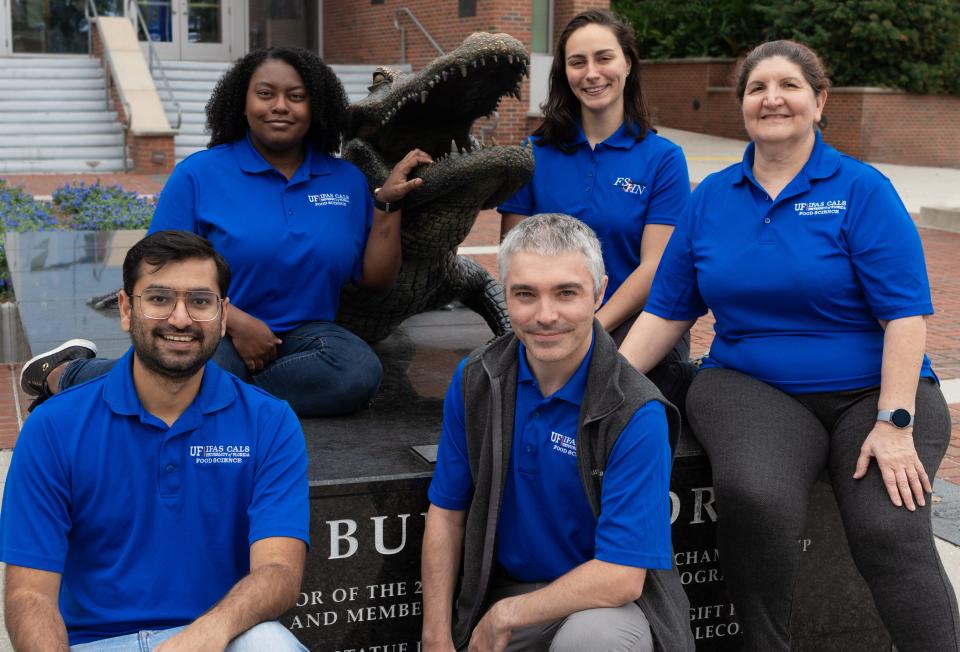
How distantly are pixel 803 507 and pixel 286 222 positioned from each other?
5.47ft

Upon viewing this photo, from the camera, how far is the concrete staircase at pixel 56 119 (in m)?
15.2

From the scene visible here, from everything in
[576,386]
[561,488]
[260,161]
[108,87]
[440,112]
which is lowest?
[561,488]

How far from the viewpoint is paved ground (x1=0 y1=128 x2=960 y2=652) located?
4.97 metres

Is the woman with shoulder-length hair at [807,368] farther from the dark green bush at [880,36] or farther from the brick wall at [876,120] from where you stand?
the dark green bush at [880,36]

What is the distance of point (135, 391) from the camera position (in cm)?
238

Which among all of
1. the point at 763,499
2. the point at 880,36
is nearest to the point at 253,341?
the point at 763,499

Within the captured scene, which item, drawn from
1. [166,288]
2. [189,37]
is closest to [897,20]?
[189,37]

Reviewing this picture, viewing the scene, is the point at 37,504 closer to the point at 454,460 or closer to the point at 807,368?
the point at 454,460

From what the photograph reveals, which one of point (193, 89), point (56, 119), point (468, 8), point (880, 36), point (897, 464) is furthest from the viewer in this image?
point (880, 36)

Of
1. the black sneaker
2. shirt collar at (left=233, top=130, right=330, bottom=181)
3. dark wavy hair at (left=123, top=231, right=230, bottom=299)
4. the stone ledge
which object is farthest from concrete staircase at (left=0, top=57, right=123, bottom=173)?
dark wavy hair at (left=123, top=231, right=230, bottom=299)

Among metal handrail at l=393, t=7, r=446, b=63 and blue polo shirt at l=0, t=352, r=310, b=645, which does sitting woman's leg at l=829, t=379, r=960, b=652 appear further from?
metal handrail at l=393, t=7, r=446, b=63

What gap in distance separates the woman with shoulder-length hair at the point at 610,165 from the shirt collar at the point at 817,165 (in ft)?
1.88

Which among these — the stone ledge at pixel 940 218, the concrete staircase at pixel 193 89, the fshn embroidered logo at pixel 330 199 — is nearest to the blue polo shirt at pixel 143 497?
the fshn embroidered logo at pixel 330 199

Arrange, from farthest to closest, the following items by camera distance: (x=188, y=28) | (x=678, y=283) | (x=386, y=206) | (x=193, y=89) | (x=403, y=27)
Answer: (x=188, y=28), (x=403, y=27), (x=193, y=89), (x=386, y=206), (x=678, y=283)
